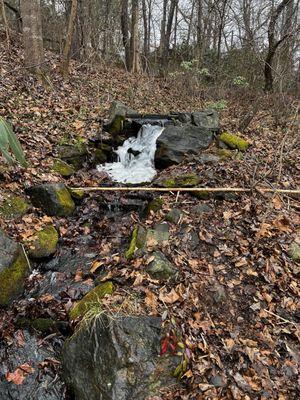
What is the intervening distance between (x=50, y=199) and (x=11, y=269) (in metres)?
1.62

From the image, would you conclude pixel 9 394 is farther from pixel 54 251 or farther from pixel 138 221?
pixel 138 221

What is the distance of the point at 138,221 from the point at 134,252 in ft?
4.18

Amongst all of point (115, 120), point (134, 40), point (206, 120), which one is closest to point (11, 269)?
point (115, 120)

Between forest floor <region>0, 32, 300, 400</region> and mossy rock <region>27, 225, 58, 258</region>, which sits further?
mossy rock <region>27, 225, 58, 258</region>

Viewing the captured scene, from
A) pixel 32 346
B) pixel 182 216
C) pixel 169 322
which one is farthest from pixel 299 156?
pixel 32 346

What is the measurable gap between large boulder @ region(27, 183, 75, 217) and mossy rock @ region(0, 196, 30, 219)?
217 mm

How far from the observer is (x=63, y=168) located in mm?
6918

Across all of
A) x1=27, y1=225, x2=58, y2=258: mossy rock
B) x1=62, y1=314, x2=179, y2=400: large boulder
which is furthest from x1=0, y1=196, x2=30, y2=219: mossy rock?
x1=62, y1=314, x2=179, y2=400: large boulder

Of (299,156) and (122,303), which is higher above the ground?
(299,156)

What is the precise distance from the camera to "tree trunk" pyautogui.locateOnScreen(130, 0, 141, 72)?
14.7 metres

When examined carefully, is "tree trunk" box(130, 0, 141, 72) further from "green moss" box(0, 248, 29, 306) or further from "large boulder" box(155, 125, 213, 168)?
"green moss" box(0, 248, 29, 306)

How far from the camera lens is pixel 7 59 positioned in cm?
1013

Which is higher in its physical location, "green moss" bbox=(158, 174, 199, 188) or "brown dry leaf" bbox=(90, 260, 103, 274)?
"green moss" bbox=(158, 174, 199, 188)

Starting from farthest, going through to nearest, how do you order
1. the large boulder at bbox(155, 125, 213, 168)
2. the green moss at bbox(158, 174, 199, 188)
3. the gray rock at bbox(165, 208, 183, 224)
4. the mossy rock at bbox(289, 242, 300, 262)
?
the large boulder at bbox(155, 125, 213, 168), the green moss at bbox(158, 174, 199, 188), the gray rock at bbox(165, 208, 183, 224), the mossy rock at bbox(289, 242, 300, 262)
